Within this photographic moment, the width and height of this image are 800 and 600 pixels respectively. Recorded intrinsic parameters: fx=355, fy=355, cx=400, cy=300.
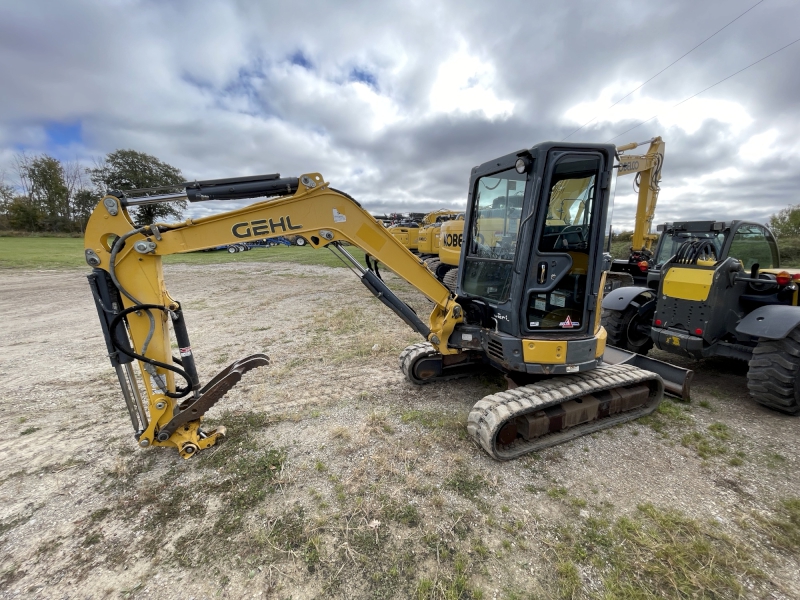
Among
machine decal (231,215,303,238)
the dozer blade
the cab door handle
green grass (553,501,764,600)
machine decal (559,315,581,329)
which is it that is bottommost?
green grass (553,501,764,600)

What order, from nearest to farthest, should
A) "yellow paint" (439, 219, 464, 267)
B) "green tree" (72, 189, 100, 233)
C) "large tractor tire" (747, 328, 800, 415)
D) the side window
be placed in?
"large tractor tire" (747, 328, 800, 415) → the side window → "yellow paint" (439, 219, 464, 267) → "green tree" (72, 189, 100, 233)

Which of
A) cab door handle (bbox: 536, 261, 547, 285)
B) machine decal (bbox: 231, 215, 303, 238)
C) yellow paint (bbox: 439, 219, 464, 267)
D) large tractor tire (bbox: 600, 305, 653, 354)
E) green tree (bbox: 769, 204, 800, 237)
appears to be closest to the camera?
machine decal (bbox: 231, 215, 303, 238)

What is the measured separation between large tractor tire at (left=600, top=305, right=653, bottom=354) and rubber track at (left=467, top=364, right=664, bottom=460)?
1.91 meters

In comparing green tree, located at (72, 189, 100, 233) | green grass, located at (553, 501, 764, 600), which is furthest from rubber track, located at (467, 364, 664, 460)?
green tree, located at (72, 189, 100, 233)

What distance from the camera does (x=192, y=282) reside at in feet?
49.0

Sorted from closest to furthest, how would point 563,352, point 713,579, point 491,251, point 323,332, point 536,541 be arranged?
point 713,579 → point 536,541 → point 563,352 → point 491,251 → point 323,332

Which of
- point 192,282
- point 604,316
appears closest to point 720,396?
point 604,316

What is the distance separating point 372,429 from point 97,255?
2.94m

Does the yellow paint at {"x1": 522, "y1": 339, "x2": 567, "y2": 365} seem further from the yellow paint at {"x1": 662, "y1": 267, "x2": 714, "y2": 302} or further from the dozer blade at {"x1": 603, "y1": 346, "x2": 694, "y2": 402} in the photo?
the yellow paint at {"x1": 662, "y1": 267, "x2": 714, "y2": 302}

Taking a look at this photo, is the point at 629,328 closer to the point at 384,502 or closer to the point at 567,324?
the point at 567,324

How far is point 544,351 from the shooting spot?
352 cm

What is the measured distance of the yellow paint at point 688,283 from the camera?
4.61 m

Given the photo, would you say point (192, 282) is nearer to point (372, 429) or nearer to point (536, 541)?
point (372, 429)

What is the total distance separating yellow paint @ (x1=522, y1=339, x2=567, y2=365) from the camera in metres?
3.51
